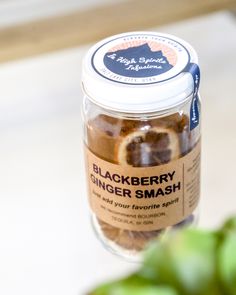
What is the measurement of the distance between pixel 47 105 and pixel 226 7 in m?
0.23

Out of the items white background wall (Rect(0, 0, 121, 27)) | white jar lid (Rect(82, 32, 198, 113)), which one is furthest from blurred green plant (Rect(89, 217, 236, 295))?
white background wall (Rect(0, 0, 121, 27))

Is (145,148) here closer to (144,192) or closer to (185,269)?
(144,192)

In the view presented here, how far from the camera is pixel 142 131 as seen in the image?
1.52ft

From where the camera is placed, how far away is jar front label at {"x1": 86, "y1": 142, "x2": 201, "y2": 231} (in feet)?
1.52

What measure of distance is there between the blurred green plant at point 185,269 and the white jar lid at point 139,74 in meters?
0.16

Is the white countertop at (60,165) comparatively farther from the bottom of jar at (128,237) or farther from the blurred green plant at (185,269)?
the blurred green plant at (185,269)

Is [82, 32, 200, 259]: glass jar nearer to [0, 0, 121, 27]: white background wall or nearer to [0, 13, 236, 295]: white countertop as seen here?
[0, 13, 236, 295]: white countertop

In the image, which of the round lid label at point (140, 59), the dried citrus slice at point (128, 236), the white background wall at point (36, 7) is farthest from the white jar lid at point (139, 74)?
the white background wall at point (36, 7)

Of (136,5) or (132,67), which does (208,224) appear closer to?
(132,67)

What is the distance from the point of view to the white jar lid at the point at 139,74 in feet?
1.42

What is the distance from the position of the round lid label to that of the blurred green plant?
0.56ft

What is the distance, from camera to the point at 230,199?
580 millimetres

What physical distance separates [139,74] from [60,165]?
0.66 feet

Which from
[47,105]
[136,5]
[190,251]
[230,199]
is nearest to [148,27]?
[136,5]
